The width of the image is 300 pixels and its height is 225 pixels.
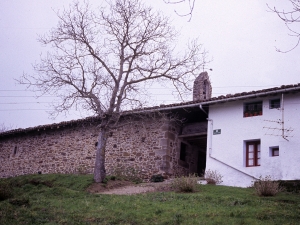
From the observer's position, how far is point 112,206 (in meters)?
10.4

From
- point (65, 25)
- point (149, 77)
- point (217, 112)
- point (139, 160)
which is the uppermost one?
point (65, 25)

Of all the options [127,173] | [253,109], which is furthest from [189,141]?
[253,109]

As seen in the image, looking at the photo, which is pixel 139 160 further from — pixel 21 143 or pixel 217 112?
pixel 21 143

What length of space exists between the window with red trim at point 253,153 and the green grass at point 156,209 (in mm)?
3045

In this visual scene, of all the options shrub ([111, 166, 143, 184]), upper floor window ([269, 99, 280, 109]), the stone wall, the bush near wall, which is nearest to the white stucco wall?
upper floor window ([269, 99, 280, 109])

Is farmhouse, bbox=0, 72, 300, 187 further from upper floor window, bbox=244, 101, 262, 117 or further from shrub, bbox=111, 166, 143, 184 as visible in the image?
shrub, bbox=111, 166, 143, 184

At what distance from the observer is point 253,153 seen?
16.0 m

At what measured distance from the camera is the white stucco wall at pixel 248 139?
48.8ft

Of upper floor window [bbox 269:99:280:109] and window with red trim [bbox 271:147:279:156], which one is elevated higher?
upper floor window [bbox 269:99:280:109]

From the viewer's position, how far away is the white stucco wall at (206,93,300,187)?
14859 mm

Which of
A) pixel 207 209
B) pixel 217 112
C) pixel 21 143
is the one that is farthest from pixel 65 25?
pixel 207 209

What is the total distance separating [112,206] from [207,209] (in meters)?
2.41

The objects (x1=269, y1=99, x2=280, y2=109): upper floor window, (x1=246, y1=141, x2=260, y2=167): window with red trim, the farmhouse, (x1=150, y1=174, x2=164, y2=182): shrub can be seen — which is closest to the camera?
the farmhouse

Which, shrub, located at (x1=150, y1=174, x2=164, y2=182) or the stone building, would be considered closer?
shrub, located at (x1=150, y1=174, x2=164, y2=182)
